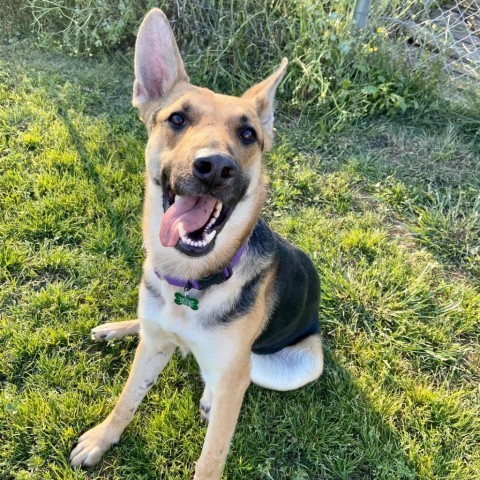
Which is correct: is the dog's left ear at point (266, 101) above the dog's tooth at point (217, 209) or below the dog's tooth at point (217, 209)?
above

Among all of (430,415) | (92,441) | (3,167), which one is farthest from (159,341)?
(3,167)

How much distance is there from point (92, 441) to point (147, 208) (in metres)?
1.44

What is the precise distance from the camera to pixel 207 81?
5566mm

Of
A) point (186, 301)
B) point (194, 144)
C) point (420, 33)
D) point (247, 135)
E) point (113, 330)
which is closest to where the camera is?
point (194, 144)

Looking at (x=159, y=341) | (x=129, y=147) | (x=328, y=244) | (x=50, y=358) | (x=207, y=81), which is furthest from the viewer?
(x=207, y=81)

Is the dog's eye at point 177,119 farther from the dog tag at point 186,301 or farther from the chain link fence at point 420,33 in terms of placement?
the chain link fence at point 420,33

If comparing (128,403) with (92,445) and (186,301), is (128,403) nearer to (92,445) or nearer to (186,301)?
(92,445)

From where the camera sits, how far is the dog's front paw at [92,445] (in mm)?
2734

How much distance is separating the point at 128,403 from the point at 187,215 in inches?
50.3

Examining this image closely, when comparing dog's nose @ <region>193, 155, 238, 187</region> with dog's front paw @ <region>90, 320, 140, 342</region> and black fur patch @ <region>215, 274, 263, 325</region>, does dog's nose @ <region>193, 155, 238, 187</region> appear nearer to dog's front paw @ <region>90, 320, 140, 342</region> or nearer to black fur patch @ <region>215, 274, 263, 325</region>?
black fur patch @ <region>215, 274, 263, 325</region>

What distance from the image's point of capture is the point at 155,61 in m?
2.76

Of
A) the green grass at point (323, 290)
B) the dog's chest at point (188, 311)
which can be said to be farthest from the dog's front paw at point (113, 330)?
the dog's chest at point (188, 311)

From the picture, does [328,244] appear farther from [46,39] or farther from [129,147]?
[46,39]

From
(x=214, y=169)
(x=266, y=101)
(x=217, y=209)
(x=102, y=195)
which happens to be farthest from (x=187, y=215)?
(x=102, y=195)
